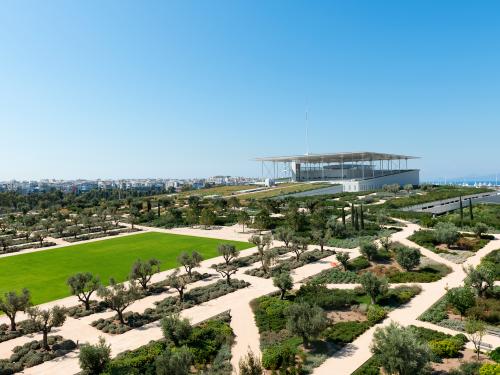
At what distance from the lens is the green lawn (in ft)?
119

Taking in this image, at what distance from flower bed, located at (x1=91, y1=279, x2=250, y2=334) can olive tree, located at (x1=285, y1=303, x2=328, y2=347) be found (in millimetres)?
9887

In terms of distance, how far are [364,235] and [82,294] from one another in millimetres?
36078

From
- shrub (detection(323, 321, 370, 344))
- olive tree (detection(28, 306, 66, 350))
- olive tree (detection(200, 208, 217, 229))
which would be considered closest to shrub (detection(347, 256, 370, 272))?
shrub (detection(323, 321, 370, 344))

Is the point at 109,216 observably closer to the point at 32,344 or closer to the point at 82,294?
the point at 82,294

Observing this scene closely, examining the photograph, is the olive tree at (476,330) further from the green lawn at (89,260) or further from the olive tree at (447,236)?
the green lawn at (89,260)

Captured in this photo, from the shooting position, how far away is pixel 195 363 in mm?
20141

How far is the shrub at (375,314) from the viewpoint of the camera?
2408cm

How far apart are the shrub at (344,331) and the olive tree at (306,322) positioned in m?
1.14

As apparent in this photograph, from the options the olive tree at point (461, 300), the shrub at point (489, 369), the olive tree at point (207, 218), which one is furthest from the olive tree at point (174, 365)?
the olive tree at point (207, 218)

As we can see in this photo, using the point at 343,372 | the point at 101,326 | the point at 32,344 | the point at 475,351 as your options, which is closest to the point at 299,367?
the point at 343,372

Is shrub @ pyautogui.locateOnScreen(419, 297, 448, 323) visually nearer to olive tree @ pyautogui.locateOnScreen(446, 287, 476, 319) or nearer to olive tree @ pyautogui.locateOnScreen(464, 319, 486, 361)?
olive tree @ pyautogui.locateOnScreen(446, 287, 476, 319)

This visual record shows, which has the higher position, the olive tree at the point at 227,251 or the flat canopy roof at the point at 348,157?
the flat canopy roof at the point at 348,157

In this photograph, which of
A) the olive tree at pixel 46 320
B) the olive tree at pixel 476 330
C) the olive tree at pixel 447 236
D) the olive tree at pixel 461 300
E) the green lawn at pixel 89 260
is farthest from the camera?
the olive tree at pixel 447 236

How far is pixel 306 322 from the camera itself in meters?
21.3
